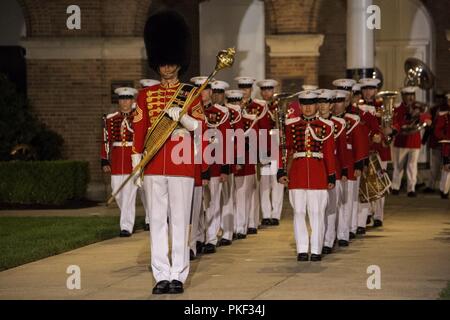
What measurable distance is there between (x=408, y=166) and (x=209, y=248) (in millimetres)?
8911

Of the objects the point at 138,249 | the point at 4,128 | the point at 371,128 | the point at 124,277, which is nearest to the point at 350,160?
the point at 371,128

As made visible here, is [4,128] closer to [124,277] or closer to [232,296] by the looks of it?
[124,277]

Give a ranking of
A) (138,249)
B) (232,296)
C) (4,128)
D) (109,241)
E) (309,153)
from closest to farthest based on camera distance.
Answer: (232,296) → (309,153) → (138,249) → (109,241) → (4,128)

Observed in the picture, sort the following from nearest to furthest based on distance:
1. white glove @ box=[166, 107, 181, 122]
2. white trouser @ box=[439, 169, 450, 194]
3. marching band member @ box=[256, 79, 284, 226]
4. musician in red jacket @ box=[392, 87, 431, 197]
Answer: white glove @ box=[166, 107, 181, 122], marching band member @ box=[256, 79, 284, 226], white trouser @ box=[439, 169, 450, 194], musician in red jacket @ box=[392, 87, 431, 197]

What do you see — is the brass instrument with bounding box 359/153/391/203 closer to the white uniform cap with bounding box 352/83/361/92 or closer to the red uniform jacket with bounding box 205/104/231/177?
the white uniform cap with bounding box 352/83/361/92

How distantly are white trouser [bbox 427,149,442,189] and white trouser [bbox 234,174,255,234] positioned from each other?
7.55 m

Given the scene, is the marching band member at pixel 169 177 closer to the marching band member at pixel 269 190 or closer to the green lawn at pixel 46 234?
the green lawn at pixel 46 234

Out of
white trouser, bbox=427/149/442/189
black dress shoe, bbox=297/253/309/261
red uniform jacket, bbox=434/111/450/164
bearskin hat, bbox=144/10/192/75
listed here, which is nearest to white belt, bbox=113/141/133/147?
black dress shoe, bbox=297/253/309/261

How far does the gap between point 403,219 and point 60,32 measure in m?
8.10

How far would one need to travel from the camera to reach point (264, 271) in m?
13.0

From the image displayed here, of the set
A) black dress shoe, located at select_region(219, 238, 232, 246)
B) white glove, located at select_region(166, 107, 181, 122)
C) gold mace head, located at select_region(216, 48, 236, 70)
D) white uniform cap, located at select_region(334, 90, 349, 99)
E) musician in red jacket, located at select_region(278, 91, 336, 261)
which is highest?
gold mace head, located at select_region(216, 48, 236, 70)

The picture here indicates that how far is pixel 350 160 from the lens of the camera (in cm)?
1562

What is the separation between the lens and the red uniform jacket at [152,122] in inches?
453

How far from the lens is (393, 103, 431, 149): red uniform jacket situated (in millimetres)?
22719
